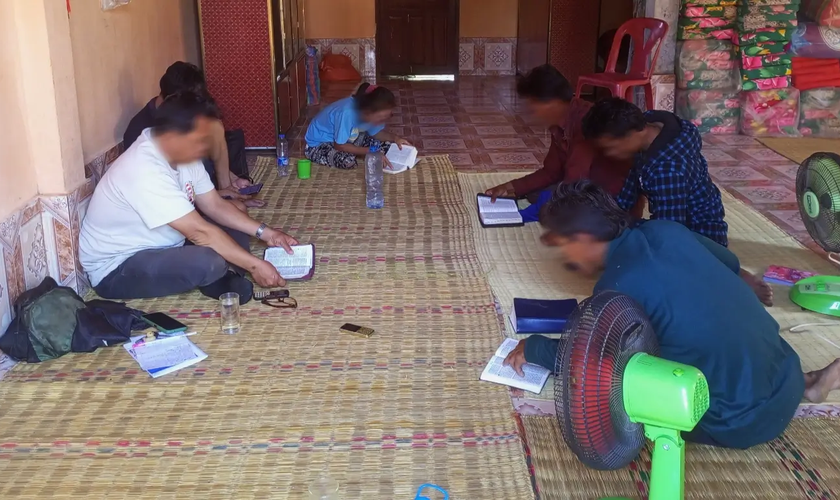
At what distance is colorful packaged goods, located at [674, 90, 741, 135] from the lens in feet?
20.8

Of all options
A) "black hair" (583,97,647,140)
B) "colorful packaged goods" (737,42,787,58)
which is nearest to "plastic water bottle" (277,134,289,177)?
"black hair" (583,97,647,140)

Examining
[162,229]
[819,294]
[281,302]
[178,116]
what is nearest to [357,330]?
[281,302]

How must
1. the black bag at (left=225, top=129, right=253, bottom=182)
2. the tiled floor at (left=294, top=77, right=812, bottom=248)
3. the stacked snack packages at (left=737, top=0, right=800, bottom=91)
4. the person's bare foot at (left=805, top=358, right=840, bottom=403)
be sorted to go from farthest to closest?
the stacked snack packages at (left=737, top=0, right=800, bottom=91)
the black bag at (left=225, top=129, right=253, bottom=182)
the tiled floor at (left=294, top=77, right=812, bottom=248)
the person's bare foot at (left=805, top=358, right=840, bottom=403)

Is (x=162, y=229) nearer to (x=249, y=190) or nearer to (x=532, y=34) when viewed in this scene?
(x=249, y=190)

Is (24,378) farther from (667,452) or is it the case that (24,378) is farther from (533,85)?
(533,85)

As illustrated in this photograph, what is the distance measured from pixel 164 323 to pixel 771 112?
512 centimetres

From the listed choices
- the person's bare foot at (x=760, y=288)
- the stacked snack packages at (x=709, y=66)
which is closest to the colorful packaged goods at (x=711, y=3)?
the stacked snack packages at (x=709, y=66)

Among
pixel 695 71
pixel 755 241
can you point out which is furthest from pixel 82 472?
pixel 695 71

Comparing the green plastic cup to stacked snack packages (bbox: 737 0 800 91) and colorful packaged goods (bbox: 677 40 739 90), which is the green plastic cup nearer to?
colorful packaged goods (bbox: 677 40 739 90)

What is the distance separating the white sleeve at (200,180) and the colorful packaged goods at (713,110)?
4239 mm

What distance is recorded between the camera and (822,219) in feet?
10.5

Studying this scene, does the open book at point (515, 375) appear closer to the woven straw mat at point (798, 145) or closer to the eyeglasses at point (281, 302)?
the eyeglasses at point (281, 302)

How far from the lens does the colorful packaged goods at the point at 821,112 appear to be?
6.28m

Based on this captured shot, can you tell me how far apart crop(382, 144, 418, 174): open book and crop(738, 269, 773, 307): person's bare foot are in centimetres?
252
